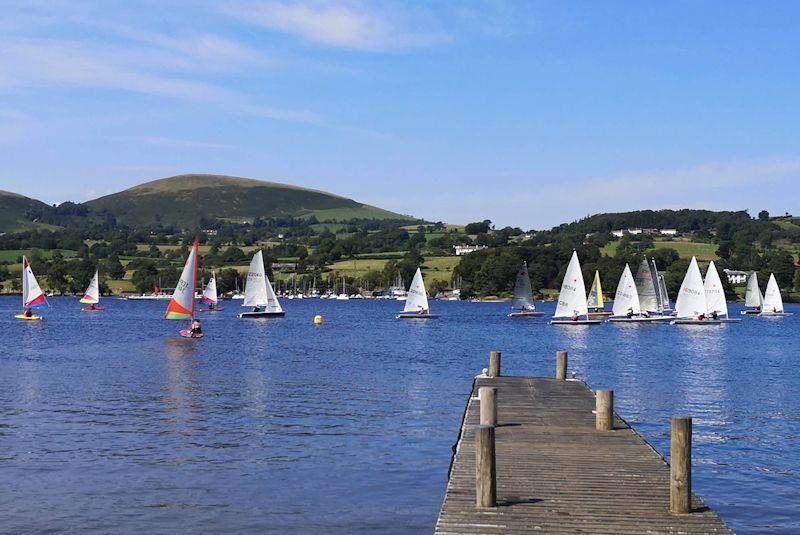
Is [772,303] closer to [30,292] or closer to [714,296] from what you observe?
[714,296]

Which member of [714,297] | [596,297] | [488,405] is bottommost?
[488,405]

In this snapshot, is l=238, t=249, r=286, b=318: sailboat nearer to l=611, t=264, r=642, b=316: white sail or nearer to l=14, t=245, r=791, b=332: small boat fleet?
l=14, t=245, r=791, b=332: small boat fleet

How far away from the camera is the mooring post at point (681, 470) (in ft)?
64.0

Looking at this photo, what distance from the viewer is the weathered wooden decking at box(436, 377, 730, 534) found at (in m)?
18.6

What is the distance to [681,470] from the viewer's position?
64.1ft

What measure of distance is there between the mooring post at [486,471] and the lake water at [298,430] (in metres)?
3.80

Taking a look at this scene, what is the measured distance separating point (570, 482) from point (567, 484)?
0.69 feet

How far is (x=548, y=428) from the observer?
29.8 meters

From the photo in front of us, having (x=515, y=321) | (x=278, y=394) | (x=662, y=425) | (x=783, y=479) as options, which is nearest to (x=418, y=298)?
(x=515, y=321)

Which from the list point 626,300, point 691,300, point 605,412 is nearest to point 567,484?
point 605,412

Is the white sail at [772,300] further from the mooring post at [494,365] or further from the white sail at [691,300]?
the mooring post at [494,365]

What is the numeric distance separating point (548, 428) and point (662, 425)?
1016 centimetres

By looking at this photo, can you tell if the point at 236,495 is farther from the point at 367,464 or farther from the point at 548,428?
the point at 548,428

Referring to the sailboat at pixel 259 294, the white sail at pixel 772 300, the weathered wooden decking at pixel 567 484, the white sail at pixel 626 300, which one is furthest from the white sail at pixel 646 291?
the weathered wooden decking at pixel 567 484
